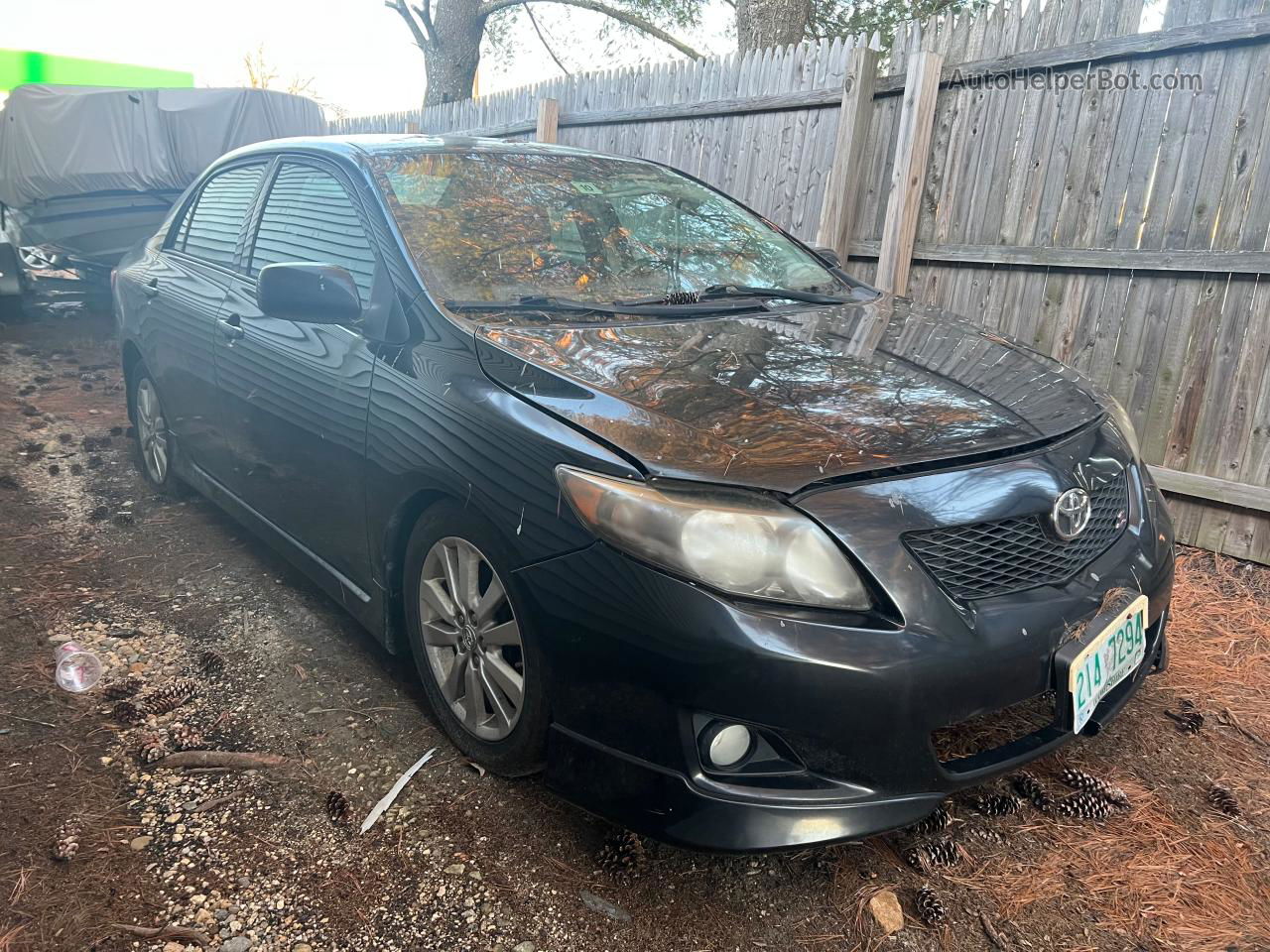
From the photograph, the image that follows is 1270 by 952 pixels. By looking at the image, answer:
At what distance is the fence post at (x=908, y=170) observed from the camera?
497 centimetres

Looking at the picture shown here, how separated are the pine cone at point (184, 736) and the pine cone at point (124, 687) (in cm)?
26

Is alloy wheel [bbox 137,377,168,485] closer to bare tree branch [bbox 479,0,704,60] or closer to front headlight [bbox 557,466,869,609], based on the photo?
front headlight [bbox 557,466,869,609]

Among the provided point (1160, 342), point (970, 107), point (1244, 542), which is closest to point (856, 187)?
point (970, 107)

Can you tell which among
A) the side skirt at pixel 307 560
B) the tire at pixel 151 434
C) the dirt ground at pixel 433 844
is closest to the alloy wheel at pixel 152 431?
the tire at pixel 151 434

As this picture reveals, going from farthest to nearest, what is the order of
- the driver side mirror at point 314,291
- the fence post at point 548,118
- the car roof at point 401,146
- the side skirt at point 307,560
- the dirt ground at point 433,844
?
the fence post at point 548,118 → the car roof at point 401,146 → the side skirt at point 307,560 → the driver side mirror at point 314,291 → the dirt ground at point 433,844

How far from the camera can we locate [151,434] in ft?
14.9

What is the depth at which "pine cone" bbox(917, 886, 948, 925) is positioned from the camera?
197 cm

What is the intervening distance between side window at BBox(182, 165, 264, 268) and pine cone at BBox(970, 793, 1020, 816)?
3.34 meters

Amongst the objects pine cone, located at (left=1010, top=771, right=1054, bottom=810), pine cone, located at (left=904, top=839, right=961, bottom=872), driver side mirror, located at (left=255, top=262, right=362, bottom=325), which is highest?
driver side mirror, located at (left=255, top=262, right=362, bottom=325)

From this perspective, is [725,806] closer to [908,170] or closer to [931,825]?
[931,825]

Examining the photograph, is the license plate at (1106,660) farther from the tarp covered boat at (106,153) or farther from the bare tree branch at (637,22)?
the bare tree branch at (637,22)

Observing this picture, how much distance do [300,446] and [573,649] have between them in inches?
58.4

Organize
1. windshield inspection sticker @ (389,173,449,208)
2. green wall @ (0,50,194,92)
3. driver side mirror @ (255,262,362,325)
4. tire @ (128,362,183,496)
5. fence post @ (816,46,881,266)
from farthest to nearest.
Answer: green wall @ (0,50,194,92)
fence post @ (816,46,881,266)
tire @ (128,362,183,496)
windshield inspection sticker @ (389,173,449,208)
driver side mirror @ (255,262,362,325)

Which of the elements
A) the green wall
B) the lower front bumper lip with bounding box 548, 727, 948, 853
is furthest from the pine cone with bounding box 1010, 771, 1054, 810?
the green wall
